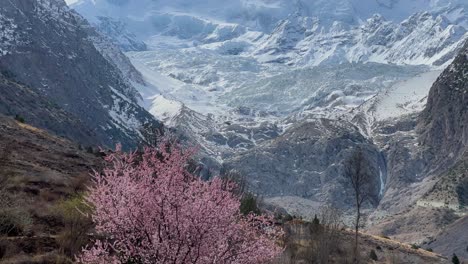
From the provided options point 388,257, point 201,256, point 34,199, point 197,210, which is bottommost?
point 201,256

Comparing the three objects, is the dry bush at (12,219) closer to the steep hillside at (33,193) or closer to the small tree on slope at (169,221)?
the steep hillside at (33,193)

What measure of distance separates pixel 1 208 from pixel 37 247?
2.12 m

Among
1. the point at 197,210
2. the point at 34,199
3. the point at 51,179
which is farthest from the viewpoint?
the point at 51,179

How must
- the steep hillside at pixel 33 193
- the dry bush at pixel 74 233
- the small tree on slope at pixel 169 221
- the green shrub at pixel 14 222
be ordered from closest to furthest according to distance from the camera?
the small tree on slope at pixel 169 221 < the steep hillside at pixel 33 193 < the green shrub at pixel 14 222 < the dry bush at pixel 74 233

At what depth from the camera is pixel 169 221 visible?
637 inches

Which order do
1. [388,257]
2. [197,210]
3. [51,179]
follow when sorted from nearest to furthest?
1. [197,210]
2. [51,179]
3. [388,257]

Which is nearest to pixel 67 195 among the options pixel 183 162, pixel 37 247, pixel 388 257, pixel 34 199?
pixel 34 199

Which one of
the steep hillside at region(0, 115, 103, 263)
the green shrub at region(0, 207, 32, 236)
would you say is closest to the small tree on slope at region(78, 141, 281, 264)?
the steep hillside at region(0, 115, 103, 263)

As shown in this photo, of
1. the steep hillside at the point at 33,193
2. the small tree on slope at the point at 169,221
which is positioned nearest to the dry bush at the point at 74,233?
the steep hillside at the point at 33,193

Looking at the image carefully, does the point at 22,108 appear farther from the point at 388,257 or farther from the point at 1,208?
the point at 1,208

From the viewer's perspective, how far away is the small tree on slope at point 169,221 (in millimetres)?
16078

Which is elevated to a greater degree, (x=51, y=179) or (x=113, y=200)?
(x=51, y=179)

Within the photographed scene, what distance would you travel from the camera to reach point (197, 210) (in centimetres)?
1614

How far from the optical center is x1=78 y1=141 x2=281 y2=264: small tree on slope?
16.1 m
